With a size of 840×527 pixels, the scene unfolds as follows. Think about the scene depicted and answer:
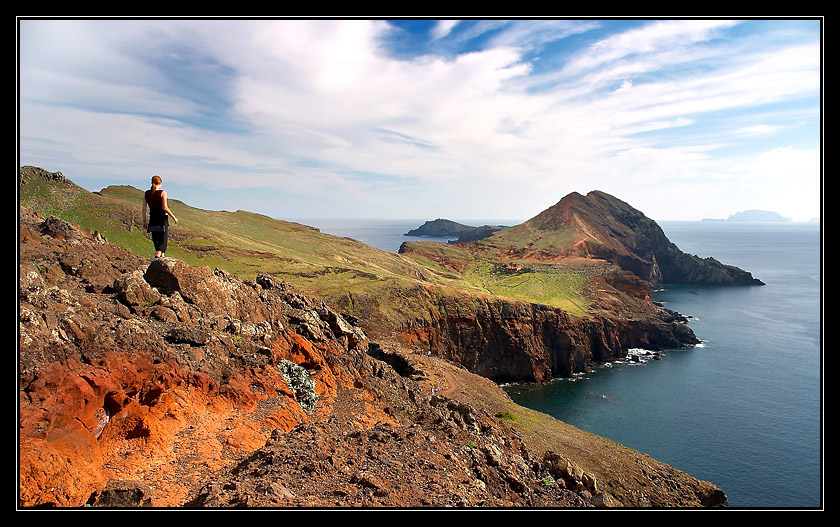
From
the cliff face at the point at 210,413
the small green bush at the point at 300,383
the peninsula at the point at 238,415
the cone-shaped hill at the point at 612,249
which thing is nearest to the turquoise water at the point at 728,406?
the peninsula at the point at 238,415

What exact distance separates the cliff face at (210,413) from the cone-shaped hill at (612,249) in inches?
5743

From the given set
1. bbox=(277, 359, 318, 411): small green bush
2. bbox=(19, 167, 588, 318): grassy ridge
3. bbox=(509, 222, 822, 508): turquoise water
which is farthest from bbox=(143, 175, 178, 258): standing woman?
bbox=(19, 167, 588, 318): grassy ridge

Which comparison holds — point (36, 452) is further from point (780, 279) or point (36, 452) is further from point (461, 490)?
point (780, 279)

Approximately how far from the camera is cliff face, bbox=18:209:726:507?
429 inches

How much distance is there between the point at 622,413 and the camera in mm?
65375

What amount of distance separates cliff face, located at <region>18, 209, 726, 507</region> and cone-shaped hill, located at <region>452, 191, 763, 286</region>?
14588 cm

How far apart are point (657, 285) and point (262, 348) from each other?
184304 mm

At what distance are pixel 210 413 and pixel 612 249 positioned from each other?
589 ft

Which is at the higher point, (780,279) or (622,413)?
(780,279)

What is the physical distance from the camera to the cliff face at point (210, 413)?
10.9 meters

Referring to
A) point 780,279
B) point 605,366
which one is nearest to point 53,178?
point 605,366

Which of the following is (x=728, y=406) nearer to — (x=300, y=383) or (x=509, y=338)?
(x=509, y=338)

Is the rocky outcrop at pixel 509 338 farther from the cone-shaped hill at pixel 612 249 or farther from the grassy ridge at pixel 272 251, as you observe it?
the cone-shaped hill at pixel 612 249
